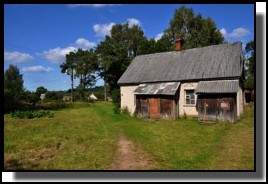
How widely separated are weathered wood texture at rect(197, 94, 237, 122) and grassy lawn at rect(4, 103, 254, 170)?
1.72 meters

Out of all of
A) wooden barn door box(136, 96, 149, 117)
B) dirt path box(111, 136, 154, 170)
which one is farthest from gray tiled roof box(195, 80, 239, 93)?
dirt path box(111, 136, 154, 170)

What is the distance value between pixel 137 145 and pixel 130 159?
2221 millimetres

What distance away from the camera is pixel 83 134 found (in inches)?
544

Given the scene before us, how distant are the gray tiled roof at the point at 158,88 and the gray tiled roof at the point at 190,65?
0.41 m

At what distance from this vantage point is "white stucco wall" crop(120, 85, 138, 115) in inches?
955

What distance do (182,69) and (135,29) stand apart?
32945 millimetres

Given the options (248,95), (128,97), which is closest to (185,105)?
(128,97)

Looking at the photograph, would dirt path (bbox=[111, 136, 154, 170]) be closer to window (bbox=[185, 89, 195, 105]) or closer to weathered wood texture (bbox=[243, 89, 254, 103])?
window (bbox=[185, 89, 195, 105])

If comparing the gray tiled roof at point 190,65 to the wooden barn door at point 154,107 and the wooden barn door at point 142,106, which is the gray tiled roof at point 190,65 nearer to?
the wooden barn door at point 142,106

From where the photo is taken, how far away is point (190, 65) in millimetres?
22016

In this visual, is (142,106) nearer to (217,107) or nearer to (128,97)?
(128,97)

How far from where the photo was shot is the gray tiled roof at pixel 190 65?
19766 mm

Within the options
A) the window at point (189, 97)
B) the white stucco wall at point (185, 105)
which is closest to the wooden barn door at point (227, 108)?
the white stucco wall at point (185, 105)
